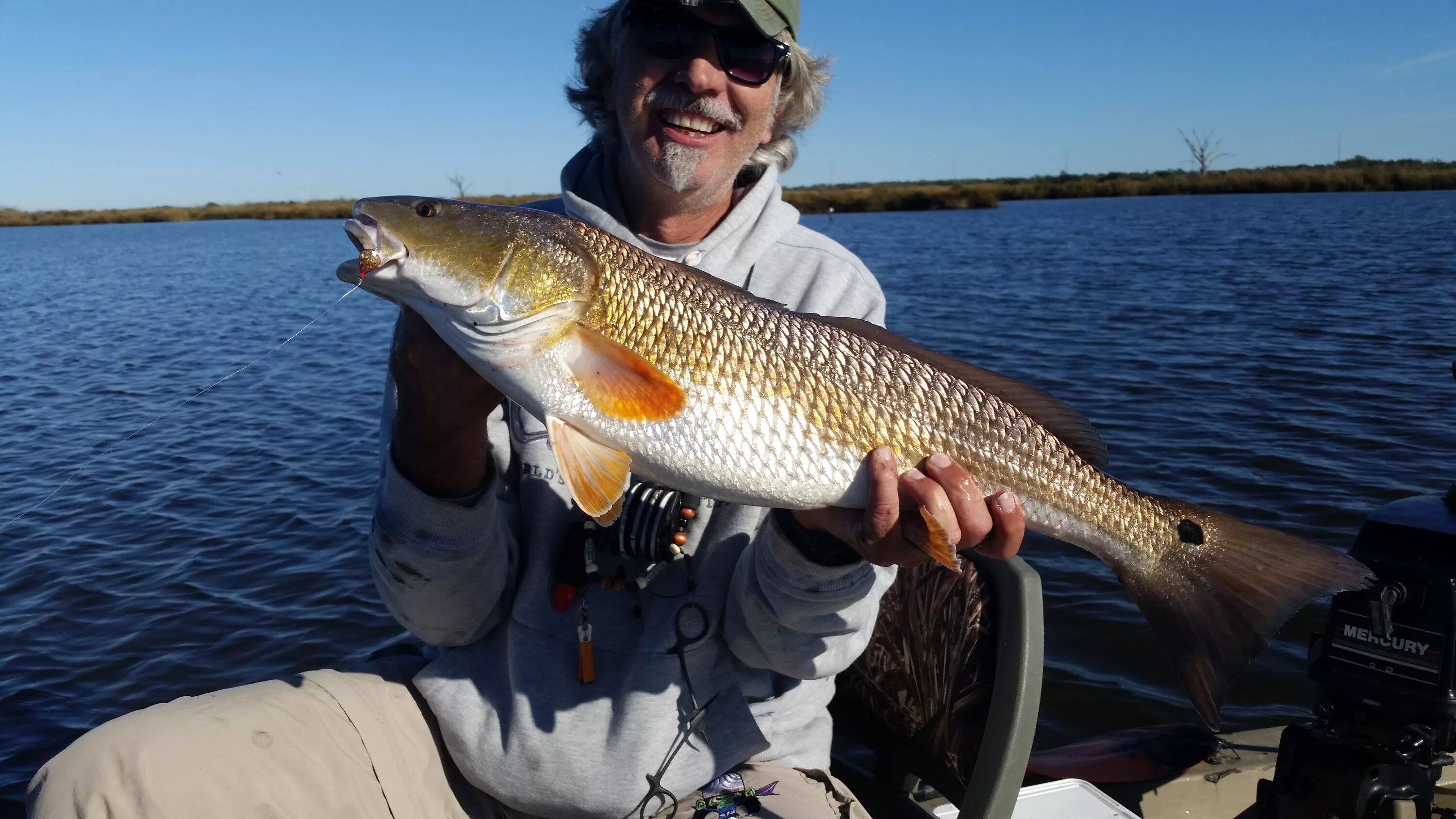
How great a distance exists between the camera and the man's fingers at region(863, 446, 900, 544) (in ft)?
7.80

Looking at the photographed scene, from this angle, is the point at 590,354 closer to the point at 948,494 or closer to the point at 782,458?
the point at 782,458

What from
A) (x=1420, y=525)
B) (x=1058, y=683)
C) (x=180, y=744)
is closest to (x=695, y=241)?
(x=180, y=744)

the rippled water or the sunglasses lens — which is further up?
the sunglasses lens

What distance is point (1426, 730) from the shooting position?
3.07 meters

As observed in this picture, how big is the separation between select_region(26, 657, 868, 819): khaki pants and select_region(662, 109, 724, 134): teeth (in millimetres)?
1935

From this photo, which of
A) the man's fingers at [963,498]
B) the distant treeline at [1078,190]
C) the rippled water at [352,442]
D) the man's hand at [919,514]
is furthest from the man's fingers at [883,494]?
the distant treeline at [1078,190]

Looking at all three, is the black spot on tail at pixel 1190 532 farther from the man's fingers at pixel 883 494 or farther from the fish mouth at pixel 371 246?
the fish mouth at pixel 371 246

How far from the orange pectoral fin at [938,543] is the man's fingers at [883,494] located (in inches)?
3.1

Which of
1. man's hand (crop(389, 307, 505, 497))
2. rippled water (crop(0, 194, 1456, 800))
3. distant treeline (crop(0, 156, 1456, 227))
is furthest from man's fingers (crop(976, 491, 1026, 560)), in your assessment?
distant treeline (crop(0, 156, 1456, 227))

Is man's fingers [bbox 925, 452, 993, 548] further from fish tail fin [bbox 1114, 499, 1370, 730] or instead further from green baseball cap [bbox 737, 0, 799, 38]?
green baseball cap [bbox 737, 0, 799, 38]

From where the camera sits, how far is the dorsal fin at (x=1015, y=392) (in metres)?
2.62

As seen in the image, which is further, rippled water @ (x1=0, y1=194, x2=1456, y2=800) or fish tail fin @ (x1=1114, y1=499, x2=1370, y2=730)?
rippled water @ (x1=0, y1=194, x2=1456, y2=800)

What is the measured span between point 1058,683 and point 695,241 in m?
4.68

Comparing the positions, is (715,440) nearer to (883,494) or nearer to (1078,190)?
(883,494)
